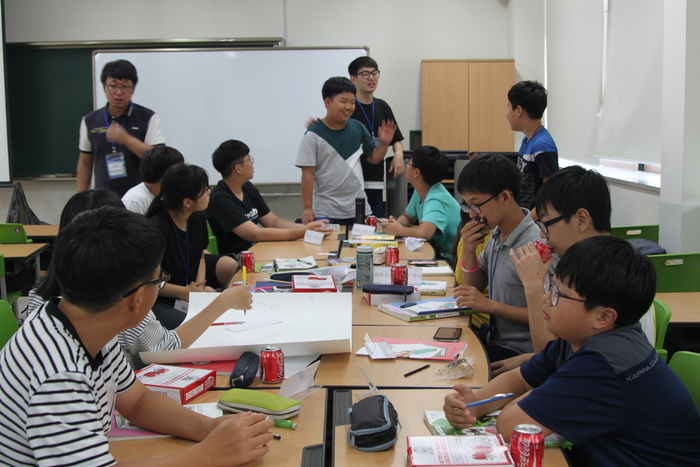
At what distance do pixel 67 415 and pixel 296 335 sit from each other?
859 mm

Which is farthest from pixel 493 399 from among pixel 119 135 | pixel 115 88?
pixel 115 88

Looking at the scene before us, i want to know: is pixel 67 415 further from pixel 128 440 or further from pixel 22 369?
pixel 128 440

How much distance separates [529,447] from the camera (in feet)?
3.45

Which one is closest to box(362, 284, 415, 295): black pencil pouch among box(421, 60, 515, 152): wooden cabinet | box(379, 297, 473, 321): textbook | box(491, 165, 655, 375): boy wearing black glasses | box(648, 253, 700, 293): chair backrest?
box(379, 297, 473, 321): textbook

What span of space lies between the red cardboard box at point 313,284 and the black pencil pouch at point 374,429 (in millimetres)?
1105

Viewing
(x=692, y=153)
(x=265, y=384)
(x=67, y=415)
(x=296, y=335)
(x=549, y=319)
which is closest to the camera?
(x=67, y=415)

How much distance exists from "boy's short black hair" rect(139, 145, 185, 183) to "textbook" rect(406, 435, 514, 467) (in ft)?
8.09

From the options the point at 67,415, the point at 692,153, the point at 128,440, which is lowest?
the point at 128,440

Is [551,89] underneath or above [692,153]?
above

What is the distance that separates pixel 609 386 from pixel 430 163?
2701 millimetres

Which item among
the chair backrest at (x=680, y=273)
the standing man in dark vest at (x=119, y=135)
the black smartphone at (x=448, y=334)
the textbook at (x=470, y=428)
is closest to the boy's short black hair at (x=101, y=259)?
the textbook at (x=470, y=428)

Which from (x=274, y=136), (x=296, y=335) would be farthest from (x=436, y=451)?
(x=274, y=136)

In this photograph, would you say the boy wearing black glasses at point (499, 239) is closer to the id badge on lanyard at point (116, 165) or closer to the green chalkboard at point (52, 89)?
the id badge on lanyard at point (116, 165)

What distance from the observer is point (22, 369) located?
3.22 feet
